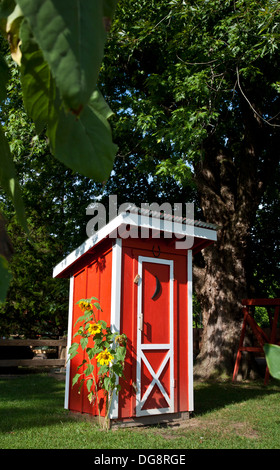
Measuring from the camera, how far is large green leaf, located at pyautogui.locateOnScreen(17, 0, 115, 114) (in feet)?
0.57

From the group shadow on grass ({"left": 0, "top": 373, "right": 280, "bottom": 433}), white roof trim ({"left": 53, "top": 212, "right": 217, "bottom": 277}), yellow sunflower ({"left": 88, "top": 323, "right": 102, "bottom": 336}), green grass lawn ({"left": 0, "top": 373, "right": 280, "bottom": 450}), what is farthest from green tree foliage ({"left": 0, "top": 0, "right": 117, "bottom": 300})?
shadow on grass ({"left": 0, "top": 373, "right": 280, "bottom": 433})

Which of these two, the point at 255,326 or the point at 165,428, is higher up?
the point at 255,326

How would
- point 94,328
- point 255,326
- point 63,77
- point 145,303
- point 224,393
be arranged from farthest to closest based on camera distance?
point 255,326, point 224,393, point 145,303, point 94,328, point 63,77

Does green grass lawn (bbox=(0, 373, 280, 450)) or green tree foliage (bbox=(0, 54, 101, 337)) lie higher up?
green tree foliage (bbox=(0, 54, 101, 337))

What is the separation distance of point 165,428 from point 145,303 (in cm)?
176

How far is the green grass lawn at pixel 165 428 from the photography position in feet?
16.8

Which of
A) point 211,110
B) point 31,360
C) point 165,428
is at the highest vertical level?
point 211,110

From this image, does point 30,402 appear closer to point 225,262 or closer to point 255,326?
point 255,326

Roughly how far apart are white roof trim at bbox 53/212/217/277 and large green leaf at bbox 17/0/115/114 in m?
6.06

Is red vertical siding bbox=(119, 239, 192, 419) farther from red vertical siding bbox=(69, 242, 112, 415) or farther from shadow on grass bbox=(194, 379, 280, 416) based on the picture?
shadow on grass bbox=(194, 379, 280, 416)

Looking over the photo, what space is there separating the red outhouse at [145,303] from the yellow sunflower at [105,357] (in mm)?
528

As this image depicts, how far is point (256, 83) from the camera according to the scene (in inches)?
385

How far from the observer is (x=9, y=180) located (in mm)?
309

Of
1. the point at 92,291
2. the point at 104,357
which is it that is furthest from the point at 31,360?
the point at 104,357
